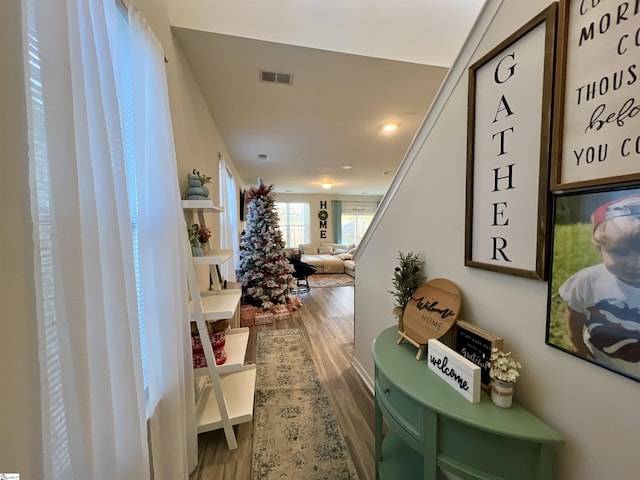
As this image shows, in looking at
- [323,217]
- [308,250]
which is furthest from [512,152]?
[323,217]

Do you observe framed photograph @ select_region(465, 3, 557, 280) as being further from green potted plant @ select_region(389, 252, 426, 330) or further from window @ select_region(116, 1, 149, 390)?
window @ select_region(116, 1, 149, 390)

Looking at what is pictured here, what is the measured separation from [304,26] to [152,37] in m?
1.06

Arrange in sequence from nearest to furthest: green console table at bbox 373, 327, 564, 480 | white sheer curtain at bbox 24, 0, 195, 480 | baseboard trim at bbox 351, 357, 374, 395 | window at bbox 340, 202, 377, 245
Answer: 1. white sheer curtain at bbox 24, 0, 195, 480
2. green console table at bbox 373, 327, 564, 480
3. baseboard trim at bbox 351, 357, 374, 395
4. window at bbox 340, 202, 377, 245

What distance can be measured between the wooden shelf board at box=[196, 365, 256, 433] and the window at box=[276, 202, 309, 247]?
7.21 meters

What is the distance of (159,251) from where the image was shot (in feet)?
3.67

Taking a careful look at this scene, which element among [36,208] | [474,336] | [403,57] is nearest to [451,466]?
[474,336]

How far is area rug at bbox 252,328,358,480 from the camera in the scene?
1439 millimetres

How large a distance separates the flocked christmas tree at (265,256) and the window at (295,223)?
15.2ft

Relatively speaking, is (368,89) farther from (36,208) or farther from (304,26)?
(36,208)

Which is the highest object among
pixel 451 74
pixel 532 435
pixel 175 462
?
pixel 451 74

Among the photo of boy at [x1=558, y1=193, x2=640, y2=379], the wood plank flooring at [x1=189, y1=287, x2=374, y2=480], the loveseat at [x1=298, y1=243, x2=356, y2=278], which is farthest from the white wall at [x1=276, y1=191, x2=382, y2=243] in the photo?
the photo of boy at [x1=558, y1=193, x2=640, y2=379]

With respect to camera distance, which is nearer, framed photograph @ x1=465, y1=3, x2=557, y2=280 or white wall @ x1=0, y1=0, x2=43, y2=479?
white wall @ x1=0, y1=0, x2=43, y2=479

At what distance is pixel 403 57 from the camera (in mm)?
1916

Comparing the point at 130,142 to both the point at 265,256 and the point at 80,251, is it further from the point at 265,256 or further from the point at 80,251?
the point at 265,256
